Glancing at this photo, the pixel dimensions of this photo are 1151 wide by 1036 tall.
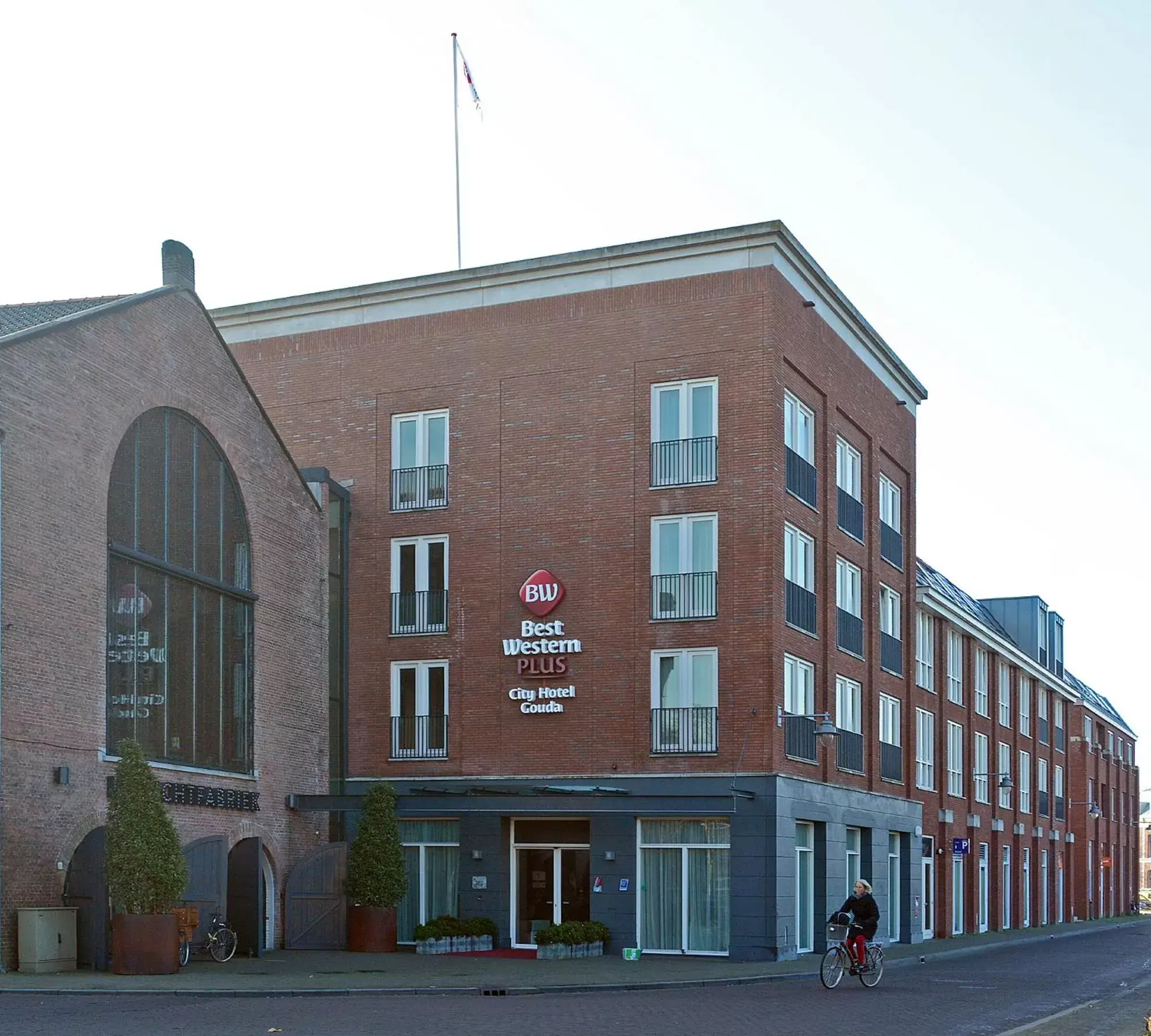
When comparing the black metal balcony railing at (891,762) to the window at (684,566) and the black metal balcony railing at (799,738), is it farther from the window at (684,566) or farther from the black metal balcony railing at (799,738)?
the window at (684,566)

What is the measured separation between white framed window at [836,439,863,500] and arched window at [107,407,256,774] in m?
14.1

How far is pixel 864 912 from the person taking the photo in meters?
26.5

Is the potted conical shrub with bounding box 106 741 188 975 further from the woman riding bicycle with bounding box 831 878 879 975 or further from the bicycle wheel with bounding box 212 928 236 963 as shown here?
the woman riding bicycle with bounding box 831 878 879 975

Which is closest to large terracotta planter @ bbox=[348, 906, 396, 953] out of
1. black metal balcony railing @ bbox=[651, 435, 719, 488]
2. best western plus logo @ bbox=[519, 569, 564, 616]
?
best western plus logo @ bbox=[519, 569, 564, 616]

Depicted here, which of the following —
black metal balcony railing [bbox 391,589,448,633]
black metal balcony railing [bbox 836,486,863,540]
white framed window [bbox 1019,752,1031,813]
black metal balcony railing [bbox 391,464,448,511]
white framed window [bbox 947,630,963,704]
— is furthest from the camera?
white framed window [bbox 1019,752,1031,813]

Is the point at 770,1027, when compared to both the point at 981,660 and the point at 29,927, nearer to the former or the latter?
the point at 29,927

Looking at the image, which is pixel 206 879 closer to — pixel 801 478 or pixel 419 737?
pixel 419 737

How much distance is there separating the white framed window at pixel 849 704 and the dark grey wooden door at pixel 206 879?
14807 millimetres

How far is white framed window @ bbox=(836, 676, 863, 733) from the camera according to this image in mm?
39312

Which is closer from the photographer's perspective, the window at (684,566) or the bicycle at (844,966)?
the bicycle at (844,966)

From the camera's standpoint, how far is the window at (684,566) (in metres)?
34.9

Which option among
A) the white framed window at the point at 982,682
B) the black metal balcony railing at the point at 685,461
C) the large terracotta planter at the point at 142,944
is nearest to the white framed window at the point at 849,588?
the black metal balcony railing at the point at 685,461

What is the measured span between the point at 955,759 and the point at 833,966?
27.8 meters

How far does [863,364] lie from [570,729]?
12557 millimetres
